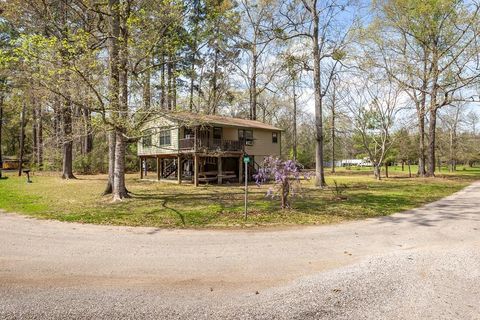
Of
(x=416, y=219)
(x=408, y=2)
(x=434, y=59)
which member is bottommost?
(x=416, y=219)

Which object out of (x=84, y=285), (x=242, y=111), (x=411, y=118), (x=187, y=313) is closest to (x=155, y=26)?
(x=84, y=285)

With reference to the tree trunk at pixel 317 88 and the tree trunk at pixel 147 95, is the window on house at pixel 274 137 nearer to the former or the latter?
the tree trunk at pixel 317 88

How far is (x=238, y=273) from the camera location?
205 inches

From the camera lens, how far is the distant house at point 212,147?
22766 mm

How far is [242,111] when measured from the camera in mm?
44250

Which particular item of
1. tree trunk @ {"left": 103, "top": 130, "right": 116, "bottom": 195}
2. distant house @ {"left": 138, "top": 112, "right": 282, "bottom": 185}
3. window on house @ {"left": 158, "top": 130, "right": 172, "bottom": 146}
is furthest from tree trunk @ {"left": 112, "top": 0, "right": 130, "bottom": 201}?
window on house @ {"left": 158, "top": 130, "right": 172, "bottom": 146}

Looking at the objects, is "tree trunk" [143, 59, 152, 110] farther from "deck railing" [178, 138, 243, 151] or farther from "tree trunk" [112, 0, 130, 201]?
"deck railing" [178, 138, 243, 151]

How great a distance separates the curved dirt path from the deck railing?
14391mm

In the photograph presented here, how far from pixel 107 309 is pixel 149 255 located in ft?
7.50

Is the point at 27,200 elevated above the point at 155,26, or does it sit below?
below

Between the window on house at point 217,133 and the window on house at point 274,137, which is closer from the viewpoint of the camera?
the window on house at point 217,133

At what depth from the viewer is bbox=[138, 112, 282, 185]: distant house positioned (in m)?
22.8

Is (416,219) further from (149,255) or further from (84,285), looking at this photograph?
(84,285)

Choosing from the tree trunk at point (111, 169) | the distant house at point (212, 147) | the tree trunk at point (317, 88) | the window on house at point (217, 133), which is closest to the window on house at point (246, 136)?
the distant house at point (212, 147)
